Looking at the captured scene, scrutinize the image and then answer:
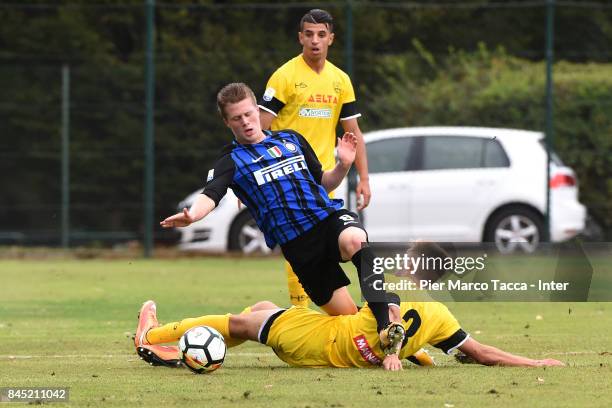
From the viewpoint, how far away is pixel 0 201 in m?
20.5

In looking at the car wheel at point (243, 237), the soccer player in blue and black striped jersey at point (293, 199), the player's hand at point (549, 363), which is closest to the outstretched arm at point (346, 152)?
the soccer player in blue and black striped jersey at point (293, 199)

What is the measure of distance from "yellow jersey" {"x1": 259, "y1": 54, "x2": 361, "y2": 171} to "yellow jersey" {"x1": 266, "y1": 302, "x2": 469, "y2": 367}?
6.75ft

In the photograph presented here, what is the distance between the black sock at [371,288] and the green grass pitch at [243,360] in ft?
0.99

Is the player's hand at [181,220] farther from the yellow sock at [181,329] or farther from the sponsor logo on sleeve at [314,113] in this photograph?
the sponsor logo on sleeve at [314,113]

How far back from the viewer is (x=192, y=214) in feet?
23.9

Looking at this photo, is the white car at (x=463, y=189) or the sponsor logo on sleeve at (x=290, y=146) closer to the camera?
the sponsor logo on sleeve at (x=290, y=146)

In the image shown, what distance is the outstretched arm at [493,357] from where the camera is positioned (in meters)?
7.86

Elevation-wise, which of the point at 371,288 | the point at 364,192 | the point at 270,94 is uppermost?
the point at 270,94

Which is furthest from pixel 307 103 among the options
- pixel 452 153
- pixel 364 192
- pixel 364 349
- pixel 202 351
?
pixel 452 153

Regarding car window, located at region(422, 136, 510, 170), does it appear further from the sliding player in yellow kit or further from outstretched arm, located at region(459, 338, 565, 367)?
outstretched arm, located at region(459, 338, 565, 367)

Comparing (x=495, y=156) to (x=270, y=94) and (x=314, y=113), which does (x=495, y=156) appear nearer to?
(x=314, y=113)

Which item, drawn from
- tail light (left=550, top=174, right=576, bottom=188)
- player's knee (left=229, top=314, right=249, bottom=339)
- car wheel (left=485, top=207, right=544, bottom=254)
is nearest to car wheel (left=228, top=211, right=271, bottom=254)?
car wheel (left=485, top=207, right=544, bottom=254)

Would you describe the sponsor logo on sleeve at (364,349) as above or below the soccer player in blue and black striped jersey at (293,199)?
below

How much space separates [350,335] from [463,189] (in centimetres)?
1026
